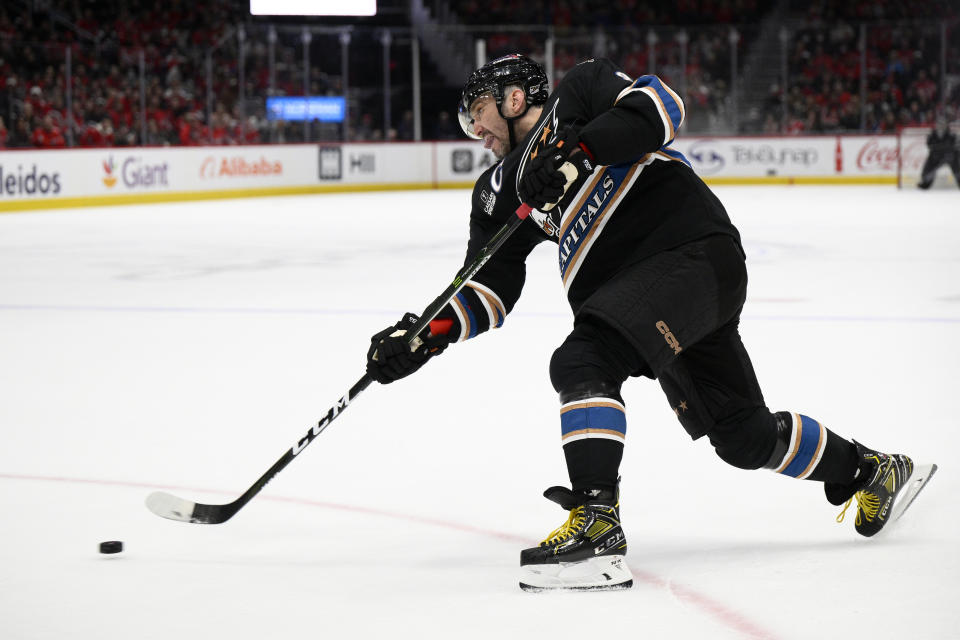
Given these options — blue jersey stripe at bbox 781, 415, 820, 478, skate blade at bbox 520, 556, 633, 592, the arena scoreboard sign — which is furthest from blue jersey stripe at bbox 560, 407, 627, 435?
the arena scoreboard sign

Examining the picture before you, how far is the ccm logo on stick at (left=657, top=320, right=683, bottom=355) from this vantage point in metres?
2.29

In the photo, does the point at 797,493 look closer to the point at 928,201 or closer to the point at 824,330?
the point at 824,330

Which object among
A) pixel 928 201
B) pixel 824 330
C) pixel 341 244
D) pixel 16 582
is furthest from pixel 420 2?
pixel 16 582

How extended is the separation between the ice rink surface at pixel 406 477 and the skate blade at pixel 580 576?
2cm

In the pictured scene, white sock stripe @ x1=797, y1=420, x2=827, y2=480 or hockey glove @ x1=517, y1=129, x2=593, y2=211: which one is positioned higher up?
hockey glove @ x1=517, y1=129, x2=593, y2=211

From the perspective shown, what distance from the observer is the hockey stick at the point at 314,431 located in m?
2.53

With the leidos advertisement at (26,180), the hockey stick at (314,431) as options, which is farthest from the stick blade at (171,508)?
the leidos advertisement at (26,180)

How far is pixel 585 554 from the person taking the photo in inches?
88.6

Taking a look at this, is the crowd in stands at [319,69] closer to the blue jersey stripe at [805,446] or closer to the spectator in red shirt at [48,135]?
the spectator in red shirt at [48,135]

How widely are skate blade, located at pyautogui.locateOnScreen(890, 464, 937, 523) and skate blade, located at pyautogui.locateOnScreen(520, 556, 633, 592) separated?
2.26 ft

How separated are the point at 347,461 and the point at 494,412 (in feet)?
2.47

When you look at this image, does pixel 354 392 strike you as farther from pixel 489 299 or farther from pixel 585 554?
pixel 585 554

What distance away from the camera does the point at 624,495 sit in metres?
3.01

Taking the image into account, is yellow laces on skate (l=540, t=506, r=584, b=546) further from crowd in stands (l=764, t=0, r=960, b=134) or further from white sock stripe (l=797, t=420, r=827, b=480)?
crowd in stands (l=764, t=0, r=960, b=134)
